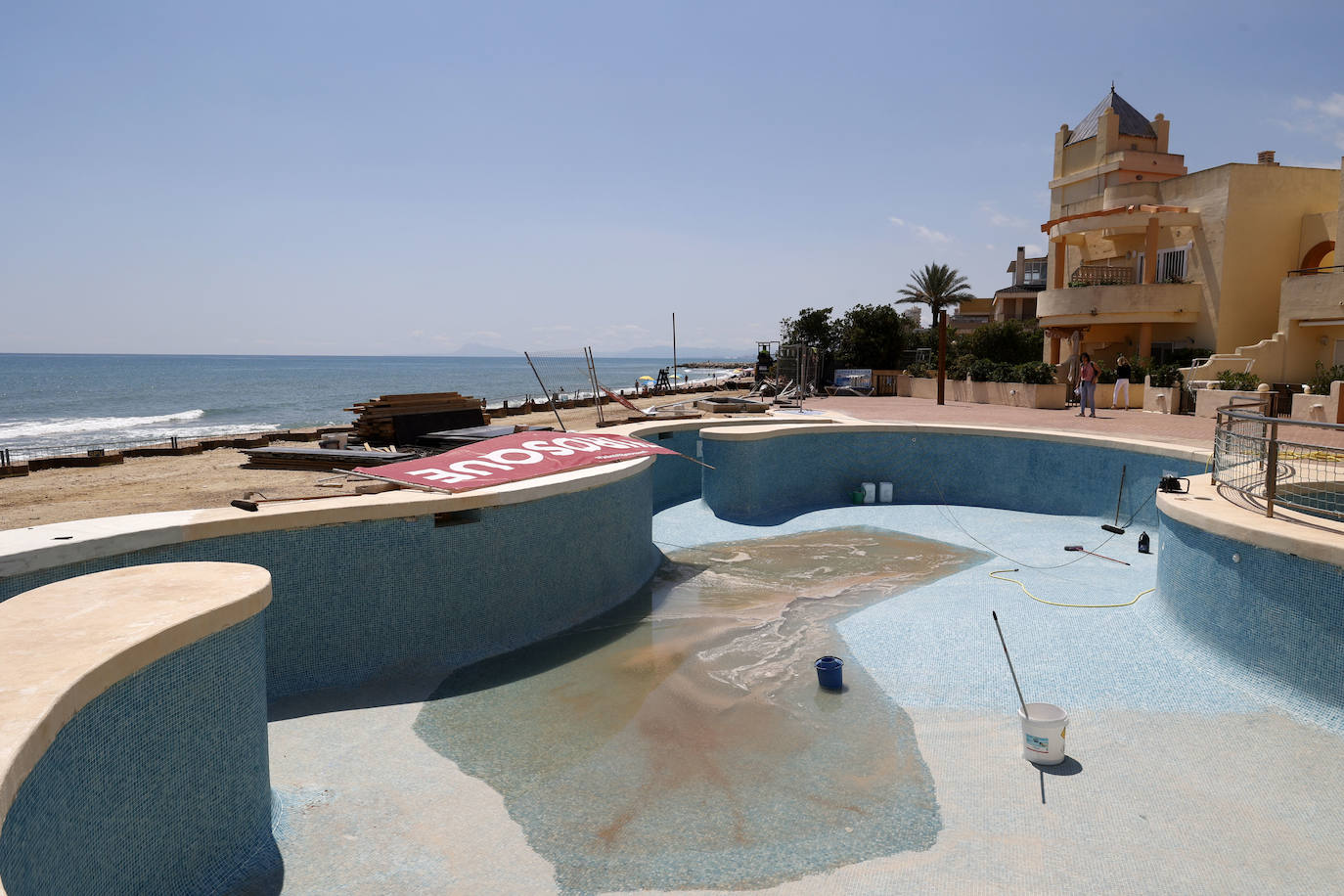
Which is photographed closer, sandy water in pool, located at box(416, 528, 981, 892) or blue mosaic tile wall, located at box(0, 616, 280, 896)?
blue mosaic tile wall, located at box(0, 616, 280, 896)

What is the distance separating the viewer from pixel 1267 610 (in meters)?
6.15

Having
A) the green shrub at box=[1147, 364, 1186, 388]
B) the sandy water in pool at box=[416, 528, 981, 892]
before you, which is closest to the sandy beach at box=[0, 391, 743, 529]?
the sandy water in pool at box=[416, 528, 981, 892]

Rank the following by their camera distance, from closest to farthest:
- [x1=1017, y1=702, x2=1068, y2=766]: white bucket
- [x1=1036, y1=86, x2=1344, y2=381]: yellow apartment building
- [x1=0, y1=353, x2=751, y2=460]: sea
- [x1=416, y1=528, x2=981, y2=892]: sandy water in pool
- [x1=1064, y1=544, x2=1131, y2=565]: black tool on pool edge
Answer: [x1=416, y1=528, x2=981, y2=892]: sandy water in pool → [x1=1017, y1=702, x2=1068, y2=766]: white bucket → [x1=1064, y1=544, x2=1131, y2=565]: black tool on pool edge → [x1=1036, y1=86, x2=1344, y2=381]: yellow apartment building → [x1=0, y1=353, x2=751, y2=460]: sea

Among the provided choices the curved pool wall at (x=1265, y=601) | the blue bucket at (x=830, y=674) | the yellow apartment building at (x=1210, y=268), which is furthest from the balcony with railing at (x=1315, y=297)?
the blue bucket at (x=830, y=674)

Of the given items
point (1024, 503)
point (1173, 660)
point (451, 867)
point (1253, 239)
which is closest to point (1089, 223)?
point (1253, 239)

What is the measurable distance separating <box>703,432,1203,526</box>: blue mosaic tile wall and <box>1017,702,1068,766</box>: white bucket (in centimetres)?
753

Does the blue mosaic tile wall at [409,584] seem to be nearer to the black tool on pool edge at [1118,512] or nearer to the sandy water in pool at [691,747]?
the sandy water in pool at [691,747]

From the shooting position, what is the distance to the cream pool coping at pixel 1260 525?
5.68 m

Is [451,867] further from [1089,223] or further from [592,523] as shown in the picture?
[1089,223]

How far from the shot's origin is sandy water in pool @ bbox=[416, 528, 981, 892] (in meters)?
4.36

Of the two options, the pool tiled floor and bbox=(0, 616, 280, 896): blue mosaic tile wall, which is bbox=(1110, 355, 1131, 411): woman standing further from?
bbox=(0, 616, 280, 896): blue mosaic tile wall

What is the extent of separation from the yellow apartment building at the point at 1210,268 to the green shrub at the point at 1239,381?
5.07ft

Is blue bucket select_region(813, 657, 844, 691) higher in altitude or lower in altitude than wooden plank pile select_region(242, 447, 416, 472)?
lower

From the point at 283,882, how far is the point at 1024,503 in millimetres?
12471
